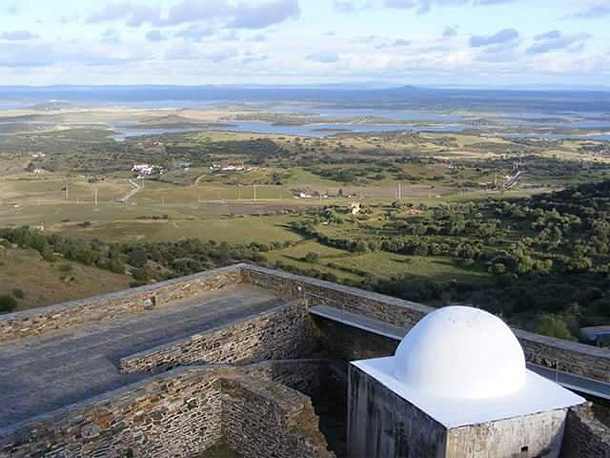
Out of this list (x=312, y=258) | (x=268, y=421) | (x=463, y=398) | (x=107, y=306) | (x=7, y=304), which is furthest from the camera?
(x=312, y=258)

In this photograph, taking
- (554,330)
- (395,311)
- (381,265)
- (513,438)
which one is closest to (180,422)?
(513,438)

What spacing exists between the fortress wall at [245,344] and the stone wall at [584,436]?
4.99 metres

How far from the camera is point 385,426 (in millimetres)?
7875

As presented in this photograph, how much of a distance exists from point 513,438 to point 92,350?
5.99 meters

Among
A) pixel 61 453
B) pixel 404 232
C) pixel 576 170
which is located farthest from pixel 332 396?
pixel 576 170

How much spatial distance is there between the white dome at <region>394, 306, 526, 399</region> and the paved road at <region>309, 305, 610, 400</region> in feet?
3.54

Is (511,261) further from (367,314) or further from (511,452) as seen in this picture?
(511,452)

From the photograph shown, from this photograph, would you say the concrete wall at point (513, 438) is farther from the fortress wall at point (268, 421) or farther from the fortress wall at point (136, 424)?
the fortress wall at point (136, 424)

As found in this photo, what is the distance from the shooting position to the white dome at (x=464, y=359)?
7.37m

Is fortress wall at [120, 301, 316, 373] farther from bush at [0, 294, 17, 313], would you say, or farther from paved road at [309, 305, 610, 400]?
bush at [0, 294, 17, 313]

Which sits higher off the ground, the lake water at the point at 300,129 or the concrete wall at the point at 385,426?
the concrete wall at the point at 385,426

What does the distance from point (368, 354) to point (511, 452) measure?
13.3ft

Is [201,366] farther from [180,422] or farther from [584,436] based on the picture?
[584,436]

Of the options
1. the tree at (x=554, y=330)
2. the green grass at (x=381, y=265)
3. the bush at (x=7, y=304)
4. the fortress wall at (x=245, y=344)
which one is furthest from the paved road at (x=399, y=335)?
the green grass at (x=381, y=265)
